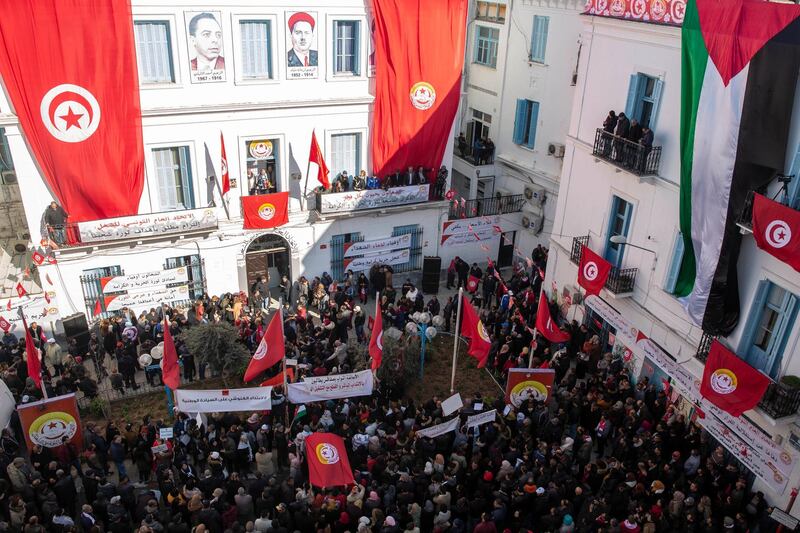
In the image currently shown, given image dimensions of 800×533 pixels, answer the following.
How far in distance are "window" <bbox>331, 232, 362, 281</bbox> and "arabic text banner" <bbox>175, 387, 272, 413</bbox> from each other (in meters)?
10.8

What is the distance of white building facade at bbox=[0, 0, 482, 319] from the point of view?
22.4 m

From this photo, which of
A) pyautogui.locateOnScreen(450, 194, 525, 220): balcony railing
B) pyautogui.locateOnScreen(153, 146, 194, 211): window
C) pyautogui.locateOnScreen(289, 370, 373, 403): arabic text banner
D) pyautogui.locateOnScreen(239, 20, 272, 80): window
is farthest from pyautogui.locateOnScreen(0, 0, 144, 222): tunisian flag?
pyautogui.locateOnScreen(450, 194, 525, 220): balcony railing

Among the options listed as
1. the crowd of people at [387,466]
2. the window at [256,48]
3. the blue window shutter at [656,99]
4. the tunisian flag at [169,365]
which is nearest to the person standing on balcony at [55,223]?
the crowd of people at [387,466]

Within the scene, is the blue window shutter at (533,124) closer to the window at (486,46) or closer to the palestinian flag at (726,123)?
the window at (486,46)

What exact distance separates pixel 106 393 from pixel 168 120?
9.20m

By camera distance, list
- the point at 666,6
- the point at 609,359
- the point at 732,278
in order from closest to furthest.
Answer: the point at 732,278
the point at 666,6
the point at 609,359

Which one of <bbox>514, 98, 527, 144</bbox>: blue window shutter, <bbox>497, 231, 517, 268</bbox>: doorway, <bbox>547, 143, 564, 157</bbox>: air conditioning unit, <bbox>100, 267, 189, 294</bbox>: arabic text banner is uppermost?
<bbox>514, 98, 527, 144</bbox>: blue window shutter

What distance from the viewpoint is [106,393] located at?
69.5 ft

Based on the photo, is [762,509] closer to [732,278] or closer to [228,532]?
[732,278]

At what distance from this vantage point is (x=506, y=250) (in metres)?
31.2

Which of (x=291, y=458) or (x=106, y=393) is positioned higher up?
(x=291, y=458)

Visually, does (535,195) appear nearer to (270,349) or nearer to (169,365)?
(270,349)

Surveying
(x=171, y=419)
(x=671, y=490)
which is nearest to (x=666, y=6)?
(x=671, y=490)

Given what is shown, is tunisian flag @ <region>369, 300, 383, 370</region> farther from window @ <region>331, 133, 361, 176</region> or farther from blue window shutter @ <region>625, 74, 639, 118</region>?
blue window shutter @ <region>625, 74, 639, 118</region>
